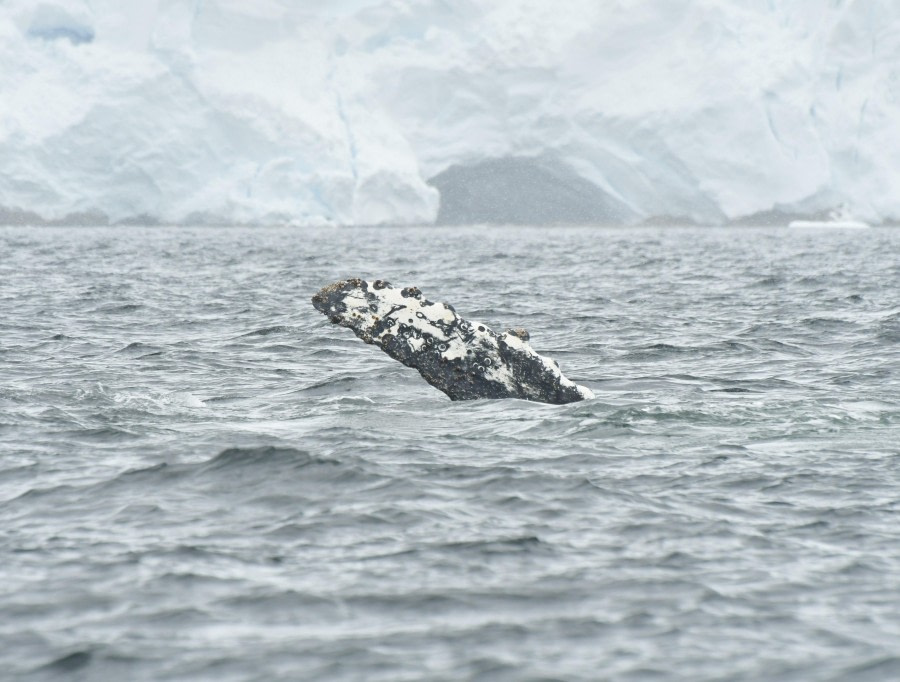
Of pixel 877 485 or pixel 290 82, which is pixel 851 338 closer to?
pixel 877 485

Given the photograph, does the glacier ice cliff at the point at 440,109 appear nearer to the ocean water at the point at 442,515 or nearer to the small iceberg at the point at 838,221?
the small iceberg at the point at 838,221

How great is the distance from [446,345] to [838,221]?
83.8 m

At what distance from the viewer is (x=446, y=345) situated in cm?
1231

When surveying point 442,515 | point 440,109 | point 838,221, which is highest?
point 440,109

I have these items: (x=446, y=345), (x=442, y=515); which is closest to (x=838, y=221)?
(x=446, y=345)

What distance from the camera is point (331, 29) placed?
94.9 meters

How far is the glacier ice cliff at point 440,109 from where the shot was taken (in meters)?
79.2

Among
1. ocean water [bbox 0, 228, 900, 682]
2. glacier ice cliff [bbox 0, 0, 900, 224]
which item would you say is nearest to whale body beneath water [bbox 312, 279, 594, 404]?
ocean water [bbox 0, 228, 900, 682]

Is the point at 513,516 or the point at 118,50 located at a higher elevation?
the point at 118,50

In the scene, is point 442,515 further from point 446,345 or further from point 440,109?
point 440,109

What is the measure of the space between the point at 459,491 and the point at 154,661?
3.37 metres

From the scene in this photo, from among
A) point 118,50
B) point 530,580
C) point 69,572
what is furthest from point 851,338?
point 118,50

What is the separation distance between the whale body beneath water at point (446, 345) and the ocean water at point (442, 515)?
0.37 metres

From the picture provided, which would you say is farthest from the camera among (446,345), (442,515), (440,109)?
(440,109)
